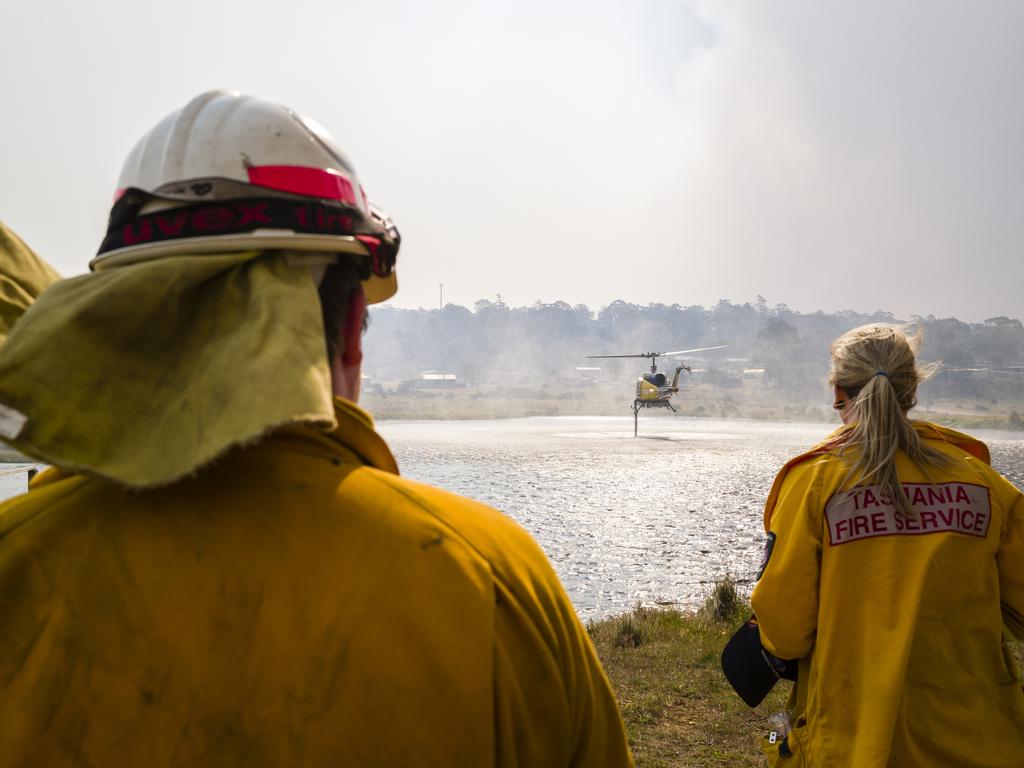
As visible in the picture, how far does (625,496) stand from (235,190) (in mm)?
19013

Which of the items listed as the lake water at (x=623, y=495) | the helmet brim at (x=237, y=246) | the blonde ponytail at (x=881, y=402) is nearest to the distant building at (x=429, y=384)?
the lake water at (x=623, y=495)

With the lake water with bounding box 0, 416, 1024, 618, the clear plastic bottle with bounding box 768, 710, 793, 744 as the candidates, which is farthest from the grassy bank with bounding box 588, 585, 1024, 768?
the clear plastic bottle with bounding box 768, 710, 793, 744

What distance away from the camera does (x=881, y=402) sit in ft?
9.24

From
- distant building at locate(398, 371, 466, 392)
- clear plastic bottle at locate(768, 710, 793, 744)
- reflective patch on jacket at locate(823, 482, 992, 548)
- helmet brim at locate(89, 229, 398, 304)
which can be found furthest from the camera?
distant building at locate(398, 371, 466, 392)

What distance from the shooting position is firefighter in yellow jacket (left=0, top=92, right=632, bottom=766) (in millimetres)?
1010

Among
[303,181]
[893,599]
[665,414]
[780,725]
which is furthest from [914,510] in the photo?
[665,414]

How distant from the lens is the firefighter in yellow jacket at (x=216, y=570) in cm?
101

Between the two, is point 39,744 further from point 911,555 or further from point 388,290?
point 911,555

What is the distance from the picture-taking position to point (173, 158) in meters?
1.29

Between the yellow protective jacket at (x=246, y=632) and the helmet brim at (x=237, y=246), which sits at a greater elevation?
the helmet brim at (x=237, y=246)

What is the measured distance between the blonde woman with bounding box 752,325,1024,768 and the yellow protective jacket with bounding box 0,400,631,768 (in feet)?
6.45

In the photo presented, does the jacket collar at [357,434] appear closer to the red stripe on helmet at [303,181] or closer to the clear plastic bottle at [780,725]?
the red stripe on helmet at [303,181]

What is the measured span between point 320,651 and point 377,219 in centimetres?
87

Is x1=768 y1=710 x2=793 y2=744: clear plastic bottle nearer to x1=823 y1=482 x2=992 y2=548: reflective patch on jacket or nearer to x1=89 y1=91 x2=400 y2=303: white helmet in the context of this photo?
x1=823 y1=482 x2=992 y2=548: reflective patch on jacket
